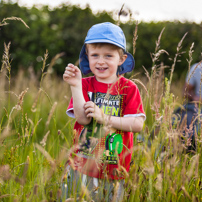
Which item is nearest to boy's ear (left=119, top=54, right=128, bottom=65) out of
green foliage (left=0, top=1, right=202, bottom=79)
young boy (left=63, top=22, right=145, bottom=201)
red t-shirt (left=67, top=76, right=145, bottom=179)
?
young boy (left=63, top=22, right=145, bottom=201)

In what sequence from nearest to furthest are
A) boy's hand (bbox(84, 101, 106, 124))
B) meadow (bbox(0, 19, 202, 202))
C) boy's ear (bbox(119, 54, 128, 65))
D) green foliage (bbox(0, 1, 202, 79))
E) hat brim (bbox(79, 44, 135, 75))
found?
meadow (bbox(0, 19, 202, 202)) < boy's hand (bbox(84, 101, 106, 124)) < boy's ear (bbox(119, 54, 128, 65)) < hat brim (bbox(79, 44, 135, 75)) < green foliage (bbox(0, 1, 202, 79))

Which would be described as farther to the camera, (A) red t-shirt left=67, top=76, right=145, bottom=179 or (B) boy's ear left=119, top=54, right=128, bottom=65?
(B) boy's ear left=119, top=54, right=128, bottom=65

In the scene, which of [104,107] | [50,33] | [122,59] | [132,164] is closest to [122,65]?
[122,59]

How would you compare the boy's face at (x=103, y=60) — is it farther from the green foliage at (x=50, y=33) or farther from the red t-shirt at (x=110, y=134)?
the green foliage at (x=50, y=33)

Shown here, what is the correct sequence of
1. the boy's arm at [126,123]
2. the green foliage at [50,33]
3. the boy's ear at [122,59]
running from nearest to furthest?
1. the boy's arm at [126,123]
2. the boy's ear at [122,59]
3. the green foliage at [50,33]

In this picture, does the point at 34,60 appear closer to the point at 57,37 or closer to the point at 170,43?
the point at 57,37

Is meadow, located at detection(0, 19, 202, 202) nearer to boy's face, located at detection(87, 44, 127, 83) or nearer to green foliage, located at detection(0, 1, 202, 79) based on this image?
boy's face, located at detection(87, 44, 127, 83)

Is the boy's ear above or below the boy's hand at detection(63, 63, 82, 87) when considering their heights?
above

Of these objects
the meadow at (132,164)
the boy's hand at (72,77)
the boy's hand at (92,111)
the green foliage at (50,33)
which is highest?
the green foliage at (50,33)

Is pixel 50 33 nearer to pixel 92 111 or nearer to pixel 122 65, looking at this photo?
pixel 122 65

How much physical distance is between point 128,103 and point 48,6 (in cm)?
775

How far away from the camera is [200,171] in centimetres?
229

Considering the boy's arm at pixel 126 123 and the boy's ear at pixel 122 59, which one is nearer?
the boy's arm at pixel 126 123

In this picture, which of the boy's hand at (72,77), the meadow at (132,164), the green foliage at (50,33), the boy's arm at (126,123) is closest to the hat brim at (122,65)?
the meadow at (132,164)
